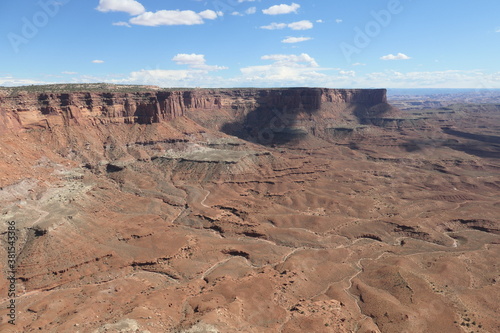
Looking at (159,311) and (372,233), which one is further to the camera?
(372,233)

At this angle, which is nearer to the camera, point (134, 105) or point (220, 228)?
point (220, 228)

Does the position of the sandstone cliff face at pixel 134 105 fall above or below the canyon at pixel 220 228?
above

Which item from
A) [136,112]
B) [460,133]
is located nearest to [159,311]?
[136,112]

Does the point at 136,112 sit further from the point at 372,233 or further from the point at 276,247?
the point at 372,233

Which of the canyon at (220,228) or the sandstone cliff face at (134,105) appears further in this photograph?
the sandstone cliff face at (134,105)
